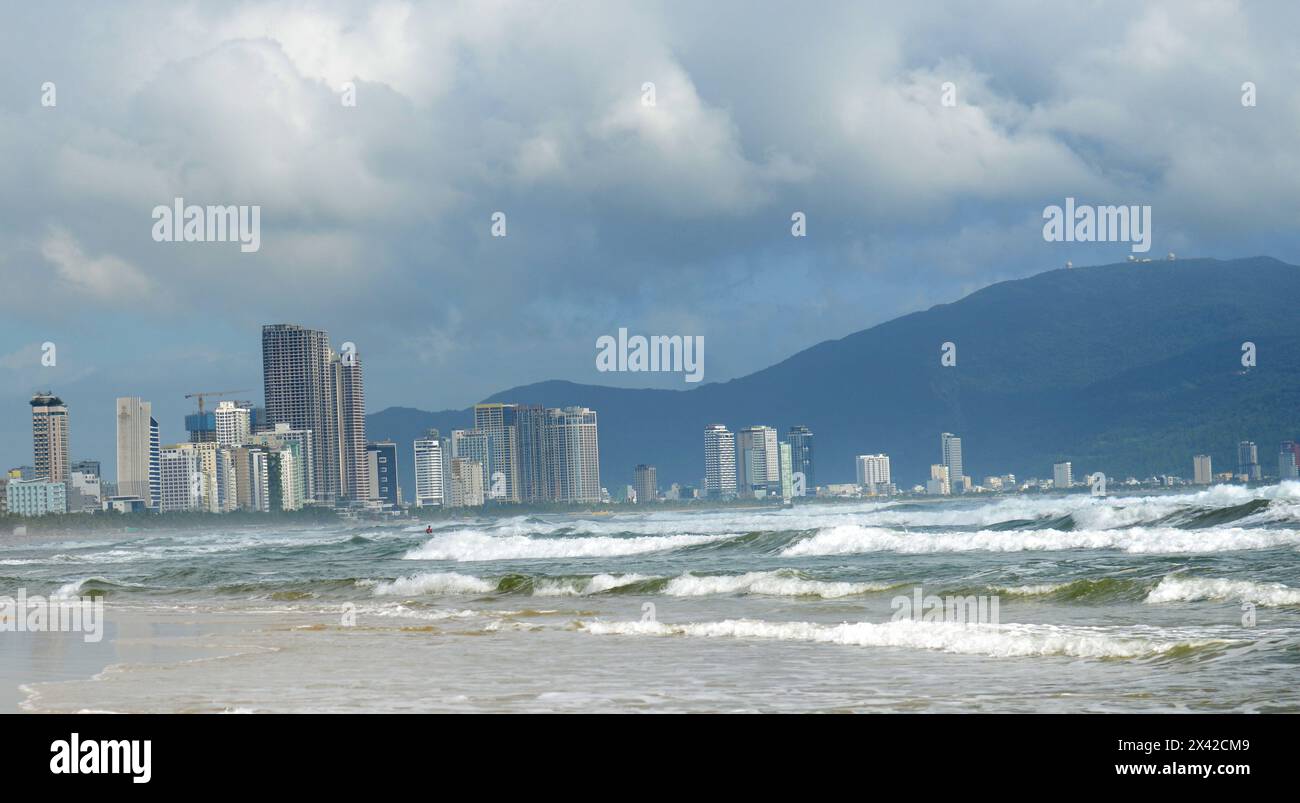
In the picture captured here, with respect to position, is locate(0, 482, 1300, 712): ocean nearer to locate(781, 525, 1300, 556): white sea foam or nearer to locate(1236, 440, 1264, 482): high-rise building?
locate(781, 525, 1300, 556): white sea foam

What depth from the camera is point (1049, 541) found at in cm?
3425

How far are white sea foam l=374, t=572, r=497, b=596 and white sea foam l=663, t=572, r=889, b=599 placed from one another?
5.02 meters

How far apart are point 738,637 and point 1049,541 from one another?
20.3m

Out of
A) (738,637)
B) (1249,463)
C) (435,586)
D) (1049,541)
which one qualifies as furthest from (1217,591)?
(1249,463)

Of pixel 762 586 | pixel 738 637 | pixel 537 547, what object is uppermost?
pixel 738 637

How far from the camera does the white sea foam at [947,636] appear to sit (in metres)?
13.1

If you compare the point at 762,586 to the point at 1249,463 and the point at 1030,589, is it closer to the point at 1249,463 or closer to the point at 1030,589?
the point at 1030,589

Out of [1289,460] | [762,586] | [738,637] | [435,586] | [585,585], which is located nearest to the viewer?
[738,637]

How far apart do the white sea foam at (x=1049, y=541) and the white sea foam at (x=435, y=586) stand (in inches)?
472

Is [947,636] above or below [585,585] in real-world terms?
above
